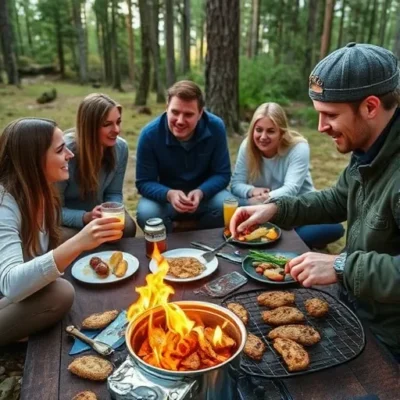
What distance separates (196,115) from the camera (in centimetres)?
364

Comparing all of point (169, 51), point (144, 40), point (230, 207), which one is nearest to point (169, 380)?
point (230, 207)

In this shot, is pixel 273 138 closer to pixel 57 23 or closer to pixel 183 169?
pixel 183 169

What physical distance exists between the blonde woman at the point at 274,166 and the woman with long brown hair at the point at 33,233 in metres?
1.85

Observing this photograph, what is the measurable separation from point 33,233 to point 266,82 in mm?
12612

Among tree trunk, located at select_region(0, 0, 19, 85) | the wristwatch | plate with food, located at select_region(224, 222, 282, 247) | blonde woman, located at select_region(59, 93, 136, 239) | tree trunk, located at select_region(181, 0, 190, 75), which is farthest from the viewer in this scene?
tree trunk, located at select_region(181, 0, 190, 75)

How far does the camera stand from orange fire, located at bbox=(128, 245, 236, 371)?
149 cm

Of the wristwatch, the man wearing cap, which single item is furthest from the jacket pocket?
the wristwatch

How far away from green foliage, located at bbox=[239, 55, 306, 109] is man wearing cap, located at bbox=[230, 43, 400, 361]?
10.0 metres

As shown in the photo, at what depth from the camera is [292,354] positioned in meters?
1.67

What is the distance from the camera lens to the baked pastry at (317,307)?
1946 mm

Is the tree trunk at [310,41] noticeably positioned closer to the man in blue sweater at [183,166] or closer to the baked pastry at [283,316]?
the man in blue sweater at [183,166]

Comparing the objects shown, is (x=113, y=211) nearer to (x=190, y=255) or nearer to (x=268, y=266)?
(x=190, y=255)

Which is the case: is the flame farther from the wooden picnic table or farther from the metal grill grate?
the wooden picnic table

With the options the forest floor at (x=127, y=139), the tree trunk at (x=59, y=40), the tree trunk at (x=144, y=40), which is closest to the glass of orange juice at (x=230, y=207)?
the forest floor at (x=127, y=139)
